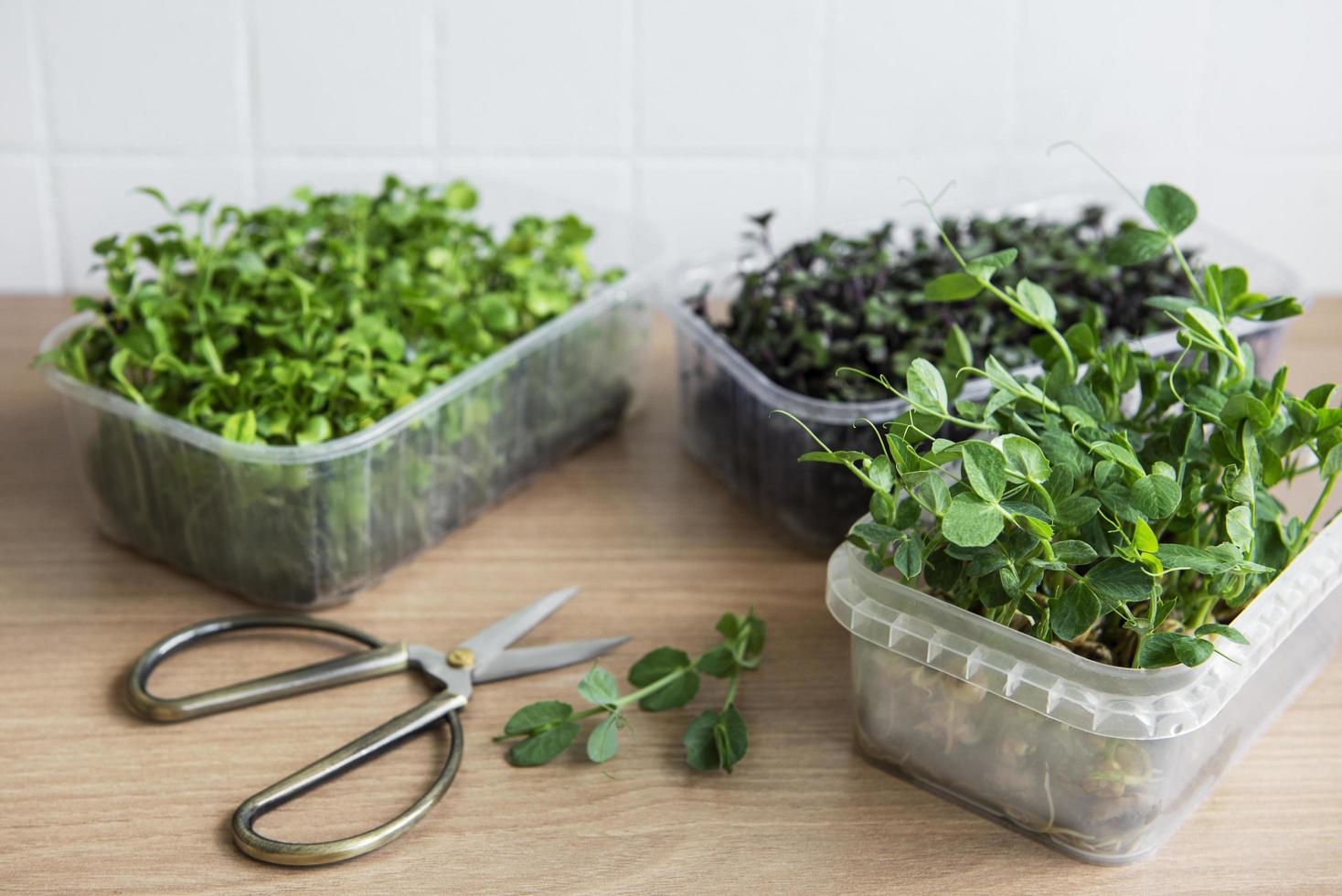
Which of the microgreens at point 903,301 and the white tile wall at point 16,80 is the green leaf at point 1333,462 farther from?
the white tile wall at point 16,80

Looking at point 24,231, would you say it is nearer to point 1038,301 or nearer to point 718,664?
point 718,664

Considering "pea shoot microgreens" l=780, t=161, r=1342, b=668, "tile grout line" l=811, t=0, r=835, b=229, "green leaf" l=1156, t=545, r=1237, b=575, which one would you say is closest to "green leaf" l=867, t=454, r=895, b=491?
"pea shoot microgreens" l=780, t=161, r=1342, b=668

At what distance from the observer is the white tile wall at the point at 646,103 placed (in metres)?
1.04

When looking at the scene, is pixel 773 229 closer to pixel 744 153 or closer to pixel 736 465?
pixel 744 153

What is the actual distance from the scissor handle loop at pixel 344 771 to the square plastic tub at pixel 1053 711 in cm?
20

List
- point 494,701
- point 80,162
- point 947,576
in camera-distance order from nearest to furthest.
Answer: point 947,576
point 494,701
point 80,162

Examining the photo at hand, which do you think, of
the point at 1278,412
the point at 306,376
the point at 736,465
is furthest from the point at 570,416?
the point at 1278,412

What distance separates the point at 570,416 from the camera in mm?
871

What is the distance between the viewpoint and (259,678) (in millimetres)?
637

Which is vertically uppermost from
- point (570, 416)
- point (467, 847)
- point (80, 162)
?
point (80, 162)

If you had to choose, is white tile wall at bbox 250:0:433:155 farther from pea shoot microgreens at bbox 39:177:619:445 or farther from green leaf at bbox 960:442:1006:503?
green leaf at bbox 960:442:1006:503

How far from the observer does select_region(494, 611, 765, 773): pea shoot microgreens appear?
0.59 meters

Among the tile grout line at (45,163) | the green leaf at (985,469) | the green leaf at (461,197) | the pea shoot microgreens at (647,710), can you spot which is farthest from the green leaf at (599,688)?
the tile grout line at (45,163)

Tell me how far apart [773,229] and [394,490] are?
542mm
